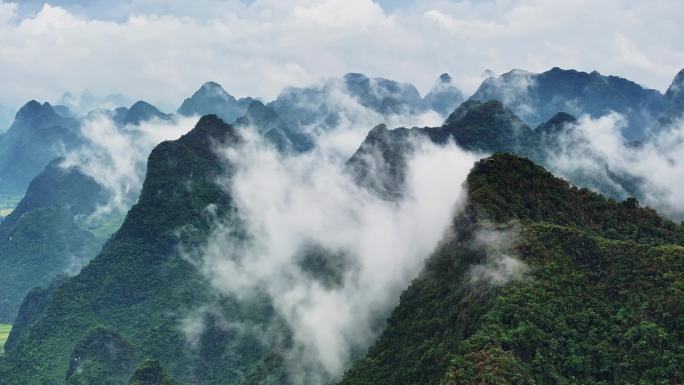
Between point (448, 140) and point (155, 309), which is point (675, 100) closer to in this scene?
point (448, 140)

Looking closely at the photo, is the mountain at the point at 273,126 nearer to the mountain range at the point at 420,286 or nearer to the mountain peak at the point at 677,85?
the mountain range at the point at 420,286

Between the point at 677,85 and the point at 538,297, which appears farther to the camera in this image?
the point at 677,85

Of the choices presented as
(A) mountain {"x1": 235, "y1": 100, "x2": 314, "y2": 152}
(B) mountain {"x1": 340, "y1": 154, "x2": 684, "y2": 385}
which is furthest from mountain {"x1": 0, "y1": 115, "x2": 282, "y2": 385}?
(A) mountain {"x1": 235, "y1": 100, "x2": 314, "y2": 152}

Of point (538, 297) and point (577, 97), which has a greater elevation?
point (577, 97)

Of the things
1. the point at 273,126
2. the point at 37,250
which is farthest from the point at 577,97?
the point at 37,250

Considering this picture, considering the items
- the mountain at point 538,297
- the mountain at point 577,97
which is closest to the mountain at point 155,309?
the mountain at point 538,297

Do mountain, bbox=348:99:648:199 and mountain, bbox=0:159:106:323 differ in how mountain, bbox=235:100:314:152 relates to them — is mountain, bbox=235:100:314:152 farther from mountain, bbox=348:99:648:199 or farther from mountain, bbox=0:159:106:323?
mountain, bbox=348:99:648:199
